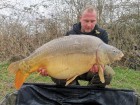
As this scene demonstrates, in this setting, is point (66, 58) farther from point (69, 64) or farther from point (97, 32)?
point (97, 32)

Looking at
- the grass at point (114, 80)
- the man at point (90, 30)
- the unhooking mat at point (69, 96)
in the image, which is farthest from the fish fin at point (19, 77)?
the grass at point (114, 80)

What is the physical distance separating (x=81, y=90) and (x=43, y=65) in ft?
2.34

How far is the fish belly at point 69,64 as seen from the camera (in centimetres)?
299

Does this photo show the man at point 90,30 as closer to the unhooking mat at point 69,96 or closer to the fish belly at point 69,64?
the unhooking mat at point 69,96

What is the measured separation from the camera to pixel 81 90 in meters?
3.64

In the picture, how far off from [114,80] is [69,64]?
3.23 m

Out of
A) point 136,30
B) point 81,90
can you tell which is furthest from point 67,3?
point 81,90

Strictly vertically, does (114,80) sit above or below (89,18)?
below

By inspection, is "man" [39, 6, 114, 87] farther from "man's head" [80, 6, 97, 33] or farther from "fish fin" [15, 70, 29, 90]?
"fish fin" [15, 70, 29, 90]

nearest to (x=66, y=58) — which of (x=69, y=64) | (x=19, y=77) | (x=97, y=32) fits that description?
(x=69, y=64)

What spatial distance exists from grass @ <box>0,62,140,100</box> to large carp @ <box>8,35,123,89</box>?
6.09 ft

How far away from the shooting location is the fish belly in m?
2.99

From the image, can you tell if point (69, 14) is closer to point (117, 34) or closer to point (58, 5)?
point (58, 5)

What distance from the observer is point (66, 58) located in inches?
119
